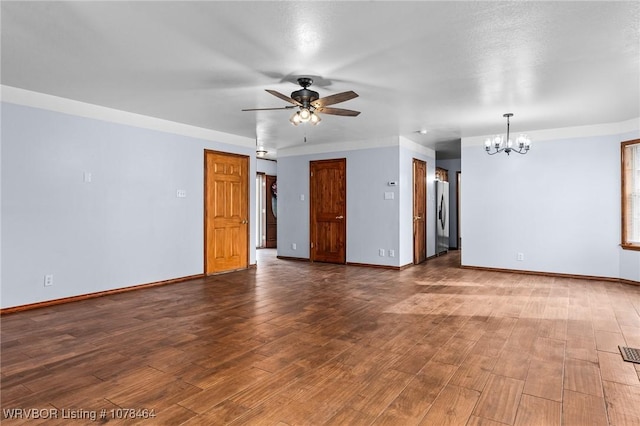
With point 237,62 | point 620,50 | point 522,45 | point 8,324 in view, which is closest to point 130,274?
point 8,324

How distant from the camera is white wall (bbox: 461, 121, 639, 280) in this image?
19.3 feet

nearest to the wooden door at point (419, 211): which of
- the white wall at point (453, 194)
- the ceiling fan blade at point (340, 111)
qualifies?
the white wall at point (453, 194)

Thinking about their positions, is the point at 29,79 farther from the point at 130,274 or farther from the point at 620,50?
the point at 620,50

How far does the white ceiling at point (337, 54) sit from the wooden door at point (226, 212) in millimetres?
1477

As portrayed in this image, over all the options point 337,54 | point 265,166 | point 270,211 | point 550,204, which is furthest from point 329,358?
point 265,166

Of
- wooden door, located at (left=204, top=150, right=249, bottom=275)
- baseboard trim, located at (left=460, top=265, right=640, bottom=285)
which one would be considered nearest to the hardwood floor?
baseboard trim, located at (left=460, top=265, right=640, bottom=285)

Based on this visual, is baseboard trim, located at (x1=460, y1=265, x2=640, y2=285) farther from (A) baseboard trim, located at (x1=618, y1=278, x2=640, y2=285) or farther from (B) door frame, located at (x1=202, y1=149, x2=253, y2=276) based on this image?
(B) door frame, located at (x1=202, y1=149, x2=253, y2=276)

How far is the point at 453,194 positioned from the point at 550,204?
12.4ft

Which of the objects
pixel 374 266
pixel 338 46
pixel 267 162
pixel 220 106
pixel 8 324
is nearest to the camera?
pixel 338 46

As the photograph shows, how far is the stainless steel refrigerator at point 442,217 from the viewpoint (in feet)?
29.4

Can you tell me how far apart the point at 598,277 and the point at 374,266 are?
3.61 m

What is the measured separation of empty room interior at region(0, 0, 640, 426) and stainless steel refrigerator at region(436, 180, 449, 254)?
34.1 inches

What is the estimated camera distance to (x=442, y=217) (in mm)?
9203

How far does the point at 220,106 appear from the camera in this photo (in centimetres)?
490
